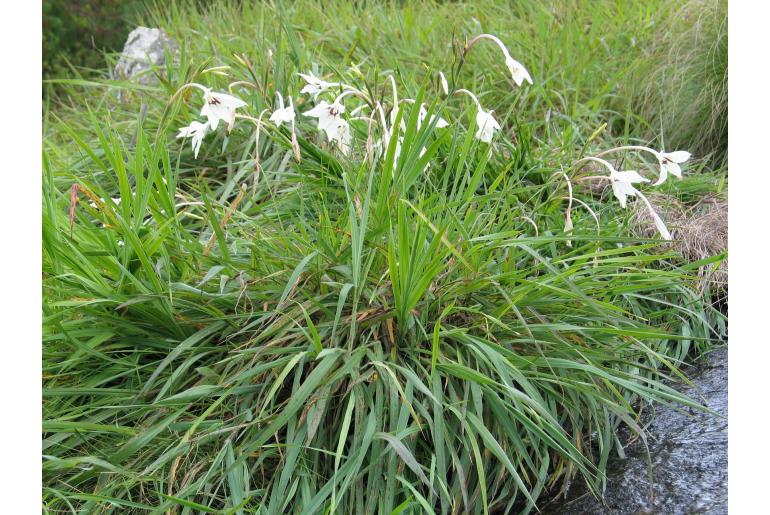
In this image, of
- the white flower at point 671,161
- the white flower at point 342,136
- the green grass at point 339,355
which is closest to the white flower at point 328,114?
the white flower at point 342,136

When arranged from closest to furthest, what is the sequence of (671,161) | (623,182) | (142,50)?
1. (623,182)
2. (671,161)
3. (142,50)

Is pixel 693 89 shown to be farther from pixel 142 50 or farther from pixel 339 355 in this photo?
pixel 142 50

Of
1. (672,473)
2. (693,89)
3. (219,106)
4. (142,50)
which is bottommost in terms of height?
(142,50)

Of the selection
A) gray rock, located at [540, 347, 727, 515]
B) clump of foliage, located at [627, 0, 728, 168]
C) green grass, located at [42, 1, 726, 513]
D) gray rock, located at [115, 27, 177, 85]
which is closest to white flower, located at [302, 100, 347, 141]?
green grass, located at [42, 1, 726, 513]

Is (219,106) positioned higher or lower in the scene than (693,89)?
higher

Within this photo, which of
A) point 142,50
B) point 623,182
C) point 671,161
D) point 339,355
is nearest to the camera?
point 339,355

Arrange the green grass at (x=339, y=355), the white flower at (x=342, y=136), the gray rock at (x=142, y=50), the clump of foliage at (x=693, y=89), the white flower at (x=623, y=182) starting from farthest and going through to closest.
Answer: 1. the gray rock at (x=142, y=50)
2. the clump of foliage at (x=693, y=89)
3. the white flower at (x=342, y=136)
4. the white flower at (x=623, y=182)
5. the green grass at (x=339, y=355)

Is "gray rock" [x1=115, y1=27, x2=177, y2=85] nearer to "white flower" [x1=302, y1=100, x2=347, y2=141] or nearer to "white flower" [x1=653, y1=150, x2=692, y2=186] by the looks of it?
"white flower" [x1=302, y1=100, x2=347, y2=141]

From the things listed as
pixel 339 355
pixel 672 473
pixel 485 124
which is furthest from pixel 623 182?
pixel 339 355

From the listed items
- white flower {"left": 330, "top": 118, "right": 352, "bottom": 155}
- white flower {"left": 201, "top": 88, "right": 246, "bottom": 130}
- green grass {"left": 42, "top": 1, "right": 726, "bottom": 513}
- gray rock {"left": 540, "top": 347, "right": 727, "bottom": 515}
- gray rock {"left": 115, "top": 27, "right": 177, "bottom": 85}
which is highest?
white flower {"left": 201, "top": 88, "right": 246, "bottom": 130}

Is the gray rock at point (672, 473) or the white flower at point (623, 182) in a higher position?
the white flower at point (623, 182)

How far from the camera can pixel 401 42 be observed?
4043mm

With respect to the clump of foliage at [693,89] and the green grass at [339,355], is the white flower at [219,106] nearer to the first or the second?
the green grass at [339,355]

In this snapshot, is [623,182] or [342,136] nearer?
[623,182]
